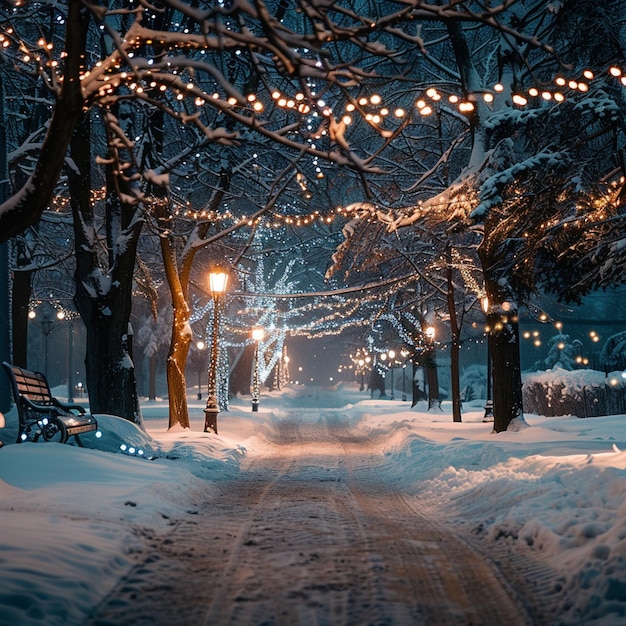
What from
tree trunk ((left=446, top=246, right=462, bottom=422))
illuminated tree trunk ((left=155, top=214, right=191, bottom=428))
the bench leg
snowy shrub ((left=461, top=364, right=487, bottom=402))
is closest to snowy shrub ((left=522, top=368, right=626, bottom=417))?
tree trunk ((left=446, top=246, right=462, bottom=422))

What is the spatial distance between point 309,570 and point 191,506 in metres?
3.90

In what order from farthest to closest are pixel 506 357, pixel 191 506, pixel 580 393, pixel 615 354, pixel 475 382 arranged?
pixel 475 382 → pixel 615 354 → pixel 580 393 → pixel 506 357 → pixel 191 506

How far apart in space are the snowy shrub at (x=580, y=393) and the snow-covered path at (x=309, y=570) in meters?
19.5

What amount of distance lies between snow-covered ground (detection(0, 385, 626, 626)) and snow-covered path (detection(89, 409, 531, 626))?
28 cm

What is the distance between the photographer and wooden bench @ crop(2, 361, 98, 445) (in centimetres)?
1207

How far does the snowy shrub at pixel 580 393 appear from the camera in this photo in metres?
28.2

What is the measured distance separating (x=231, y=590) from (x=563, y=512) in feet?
11.9

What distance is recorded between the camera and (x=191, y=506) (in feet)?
32.1

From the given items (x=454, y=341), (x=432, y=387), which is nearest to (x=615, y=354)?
(x=432, y=387)

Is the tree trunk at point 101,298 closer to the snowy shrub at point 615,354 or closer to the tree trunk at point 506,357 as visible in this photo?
the tree trunk at point 506,357

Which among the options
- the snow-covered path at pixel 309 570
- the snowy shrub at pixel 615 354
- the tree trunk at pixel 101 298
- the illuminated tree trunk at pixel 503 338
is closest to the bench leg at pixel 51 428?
the snow-covered path at pixel 309 570

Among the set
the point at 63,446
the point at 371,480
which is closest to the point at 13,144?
the point at 63,446

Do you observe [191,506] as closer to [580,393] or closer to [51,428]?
[51,428]

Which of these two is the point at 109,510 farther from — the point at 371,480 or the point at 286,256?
the point at 286,256
